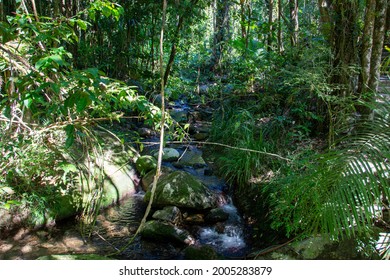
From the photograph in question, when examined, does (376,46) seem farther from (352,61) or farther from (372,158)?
(372,158)

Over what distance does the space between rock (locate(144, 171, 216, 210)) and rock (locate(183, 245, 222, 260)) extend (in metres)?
0.94

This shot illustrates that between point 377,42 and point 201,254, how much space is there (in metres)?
3.34

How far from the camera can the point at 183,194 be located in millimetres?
4449

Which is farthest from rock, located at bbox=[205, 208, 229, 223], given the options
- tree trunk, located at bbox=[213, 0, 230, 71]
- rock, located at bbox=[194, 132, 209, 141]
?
tree trunk, located at bbox=[213, 0, 230, 71]

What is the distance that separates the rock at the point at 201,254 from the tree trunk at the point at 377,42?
274 centimetres

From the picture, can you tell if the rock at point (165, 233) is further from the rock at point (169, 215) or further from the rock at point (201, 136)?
the rock at point (201, 136)

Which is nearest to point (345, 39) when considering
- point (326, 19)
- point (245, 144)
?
point (326, 19)

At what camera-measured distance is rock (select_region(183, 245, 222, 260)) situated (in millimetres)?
3343

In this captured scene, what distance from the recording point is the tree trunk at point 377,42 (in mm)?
4125

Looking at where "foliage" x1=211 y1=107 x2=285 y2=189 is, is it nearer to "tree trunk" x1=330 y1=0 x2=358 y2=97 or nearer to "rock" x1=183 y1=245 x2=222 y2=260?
"tree trunk" x1=330 y1=0 x2=358 y2=97

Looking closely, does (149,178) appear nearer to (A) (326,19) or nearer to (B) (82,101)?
(B) (82,101)

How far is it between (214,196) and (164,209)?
0.77 metres

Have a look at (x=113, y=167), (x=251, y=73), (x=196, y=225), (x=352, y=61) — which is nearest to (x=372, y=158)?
(x=196, y=225)

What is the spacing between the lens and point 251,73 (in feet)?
22.5
